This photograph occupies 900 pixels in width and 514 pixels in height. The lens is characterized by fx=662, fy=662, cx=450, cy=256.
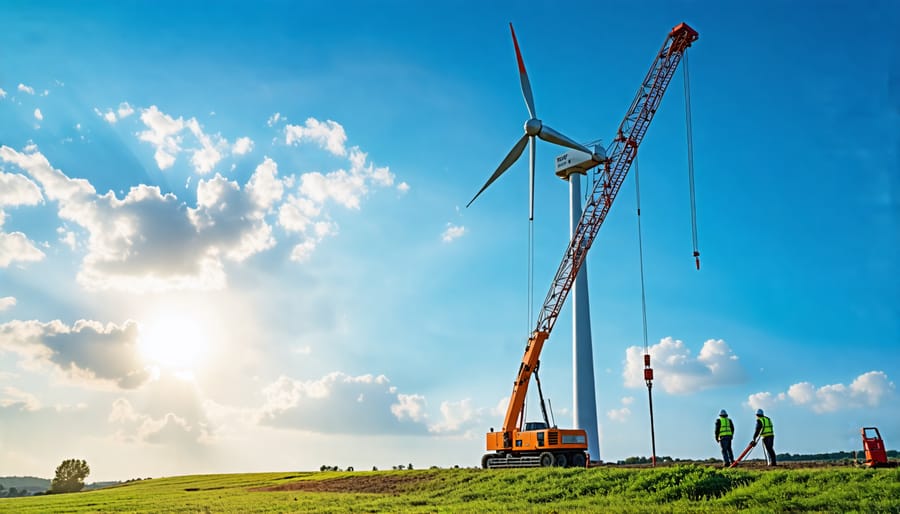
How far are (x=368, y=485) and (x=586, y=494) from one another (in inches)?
780

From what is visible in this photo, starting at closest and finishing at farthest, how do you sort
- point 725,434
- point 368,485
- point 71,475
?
1. point 725,434
2. point 368,485
3. point 71,475

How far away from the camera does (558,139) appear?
6544cm

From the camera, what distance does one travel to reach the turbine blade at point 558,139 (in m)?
63.8

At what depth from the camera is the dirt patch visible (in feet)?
139

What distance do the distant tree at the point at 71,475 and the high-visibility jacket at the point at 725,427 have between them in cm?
10258

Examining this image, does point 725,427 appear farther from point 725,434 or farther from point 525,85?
point 525,85

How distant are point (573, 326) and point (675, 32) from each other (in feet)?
93.1

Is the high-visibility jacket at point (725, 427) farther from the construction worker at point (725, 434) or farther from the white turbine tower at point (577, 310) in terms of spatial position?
the white turbine tower at point (577, 310)

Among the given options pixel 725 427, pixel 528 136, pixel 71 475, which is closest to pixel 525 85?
pixel 528 136

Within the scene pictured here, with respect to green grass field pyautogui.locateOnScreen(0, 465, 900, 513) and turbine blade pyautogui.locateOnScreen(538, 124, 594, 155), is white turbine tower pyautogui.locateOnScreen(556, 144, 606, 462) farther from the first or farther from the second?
green grass field pyautogui.locateOnScreen(0, 465, 900, 513)

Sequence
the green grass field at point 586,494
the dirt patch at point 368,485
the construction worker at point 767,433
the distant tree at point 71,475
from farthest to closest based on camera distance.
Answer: the distant tree at point 71,475 → the dirt patch at point 368,485 → the construction worker at point 767,433 → the green grass field at point 586,494

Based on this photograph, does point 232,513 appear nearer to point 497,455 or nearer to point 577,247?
point 497,455

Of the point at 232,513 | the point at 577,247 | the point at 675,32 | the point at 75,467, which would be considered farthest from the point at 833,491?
the point at 75,467

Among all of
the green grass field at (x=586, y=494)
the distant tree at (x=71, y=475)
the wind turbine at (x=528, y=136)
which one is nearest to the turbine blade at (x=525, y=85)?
the wind turbine at (x=528, y=136)
